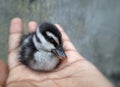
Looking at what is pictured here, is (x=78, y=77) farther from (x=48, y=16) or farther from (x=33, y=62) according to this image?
(x=48, y=16)

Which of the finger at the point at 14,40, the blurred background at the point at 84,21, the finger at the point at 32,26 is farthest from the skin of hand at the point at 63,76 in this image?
the blurred background at the point at 84,21

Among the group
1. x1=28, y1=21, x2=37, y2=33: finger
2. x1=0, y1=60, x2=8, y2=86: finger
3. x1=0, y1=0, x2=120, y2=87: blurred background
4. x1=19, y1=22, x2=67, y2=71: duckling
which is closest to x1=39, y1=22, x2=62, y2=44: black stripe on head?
x1=19, y1=22, x2=67, y2=71: duckling

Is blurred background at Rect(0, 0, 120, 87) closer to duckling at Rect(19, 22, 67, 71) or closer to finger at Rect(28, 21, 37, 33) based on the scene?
finger at Rect(28, 21, 37, 33)

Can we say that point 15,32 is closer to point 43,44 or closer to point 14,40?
point 14,40

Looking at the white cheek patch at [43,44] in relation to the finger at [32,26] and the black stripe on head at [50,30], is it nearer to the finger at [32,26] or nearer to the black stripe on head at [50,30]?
the black stripe on head at [50,30]

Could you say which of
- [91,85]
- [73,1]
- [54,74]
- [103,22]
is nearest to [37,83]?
[54,74]
